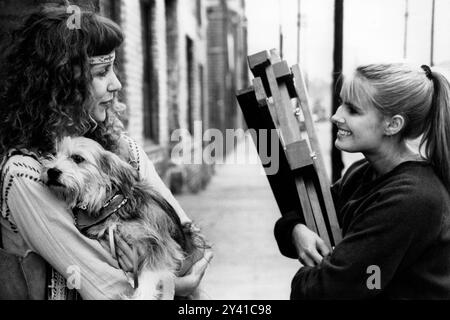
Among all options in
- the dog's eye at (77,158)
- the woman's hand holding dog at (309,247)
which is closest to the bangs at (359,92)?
the woman's hand holding dog at (309,247)

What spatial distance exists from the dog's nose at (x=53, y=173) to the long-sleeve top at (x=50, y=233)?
0.11 ft

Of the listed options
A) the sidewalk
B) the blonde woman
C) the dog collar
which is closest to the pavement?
the sidewalk

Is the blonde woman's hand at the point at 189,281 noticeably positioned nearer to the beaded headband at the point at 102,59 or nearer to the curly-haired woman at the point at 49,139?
the curly-haired woman at the point at 49,139

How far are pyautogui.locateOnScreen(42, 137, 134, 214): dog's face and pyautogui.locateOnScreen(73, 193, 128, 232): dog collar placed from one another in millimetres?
25

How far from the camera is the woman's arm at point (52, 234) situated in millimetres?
1517

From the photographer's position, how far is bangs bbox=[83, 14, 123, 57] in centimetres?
167

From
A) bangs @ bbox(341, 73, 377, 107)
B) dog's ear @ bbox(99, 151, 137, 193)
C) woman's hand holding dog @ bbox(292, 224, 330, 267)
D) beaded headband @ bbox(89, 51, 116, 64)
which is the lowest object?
woman's hand holding dog @ bbox(292, 224, 330, 267)

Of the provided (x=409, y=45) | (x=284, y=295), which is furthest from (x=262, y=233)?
(x=409, y=45)

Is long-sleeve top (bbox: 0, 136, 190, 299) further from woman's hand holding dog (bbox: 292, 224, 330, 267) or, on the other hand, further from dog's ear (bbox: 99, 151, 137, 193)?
woman's hand holding dog (bbox: 292, 224, 330, 267)

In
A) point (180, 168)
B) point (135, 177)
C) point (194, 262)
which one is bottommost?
point (180, 168)

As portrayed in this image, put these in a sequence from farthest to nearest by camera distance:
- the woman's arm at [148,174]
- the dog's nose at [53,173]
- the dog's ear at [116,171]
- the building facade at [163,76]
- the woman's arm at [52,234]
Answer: the building facade at [163,76]
the woman's arm at [148,174]
the dog's ear at [116,171]
the dog's nose at [53,173]
the woman's arm at [52,234]

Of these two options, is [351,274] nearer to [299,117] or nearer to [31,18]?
[299,117]

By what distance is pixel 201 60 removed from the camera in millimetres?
12656

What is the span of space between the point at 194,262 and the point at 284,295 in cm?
320
